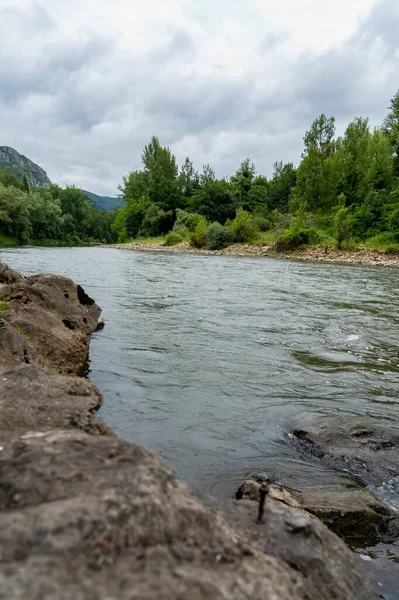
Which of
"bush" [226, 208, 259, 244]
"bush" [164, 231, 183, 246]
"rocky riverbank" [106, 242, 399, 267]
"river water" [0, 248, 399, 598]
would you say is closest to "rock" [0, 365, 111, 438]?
"river water" [0, 248, 399, 598]

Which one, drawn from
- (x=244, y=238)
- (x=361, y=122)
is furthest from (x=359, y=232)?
(x=361, y=122)

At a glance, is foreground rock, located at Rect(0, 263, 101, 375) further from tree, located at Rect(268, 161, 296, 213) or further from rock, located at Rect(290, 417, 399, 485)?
tree, located at Rect(268, 161, 296, 213)

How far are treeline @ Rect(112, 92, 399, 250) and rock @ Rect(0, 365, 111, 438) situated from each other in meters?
42.5

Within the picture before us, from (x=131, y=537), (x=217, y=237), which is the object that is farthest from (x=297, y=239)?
(x=131, y=537)

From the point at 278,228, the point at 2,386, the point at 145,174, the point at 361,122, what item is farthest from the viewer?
the point at 145,174

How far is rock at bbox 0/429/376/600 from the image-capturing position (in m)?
1.46

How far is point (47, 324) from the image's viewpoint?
769cm

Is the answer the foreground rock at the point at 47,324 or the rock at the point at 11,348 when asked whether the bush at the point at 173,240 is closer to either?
the foreground rock at the point at 47,324

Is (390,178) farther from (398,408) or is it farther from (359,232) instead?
(398,408)

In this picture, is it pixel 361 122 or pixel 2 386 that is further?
pixel 361 122

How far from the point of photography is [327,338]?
33.9 feet

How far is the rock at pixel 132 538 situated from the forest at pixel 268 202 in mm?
42494

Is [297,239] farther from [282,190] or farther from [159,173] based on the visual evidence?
[159,173]

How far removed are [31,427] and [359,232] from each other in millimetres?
49959
